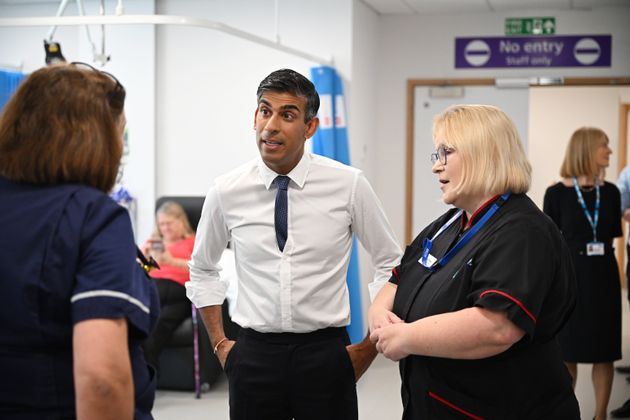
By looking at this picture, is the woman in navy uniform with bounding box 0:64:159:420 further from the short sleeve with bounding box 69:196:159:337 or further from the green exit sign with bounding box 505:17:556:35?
the green exit sign with bounding box 505:17:556:35

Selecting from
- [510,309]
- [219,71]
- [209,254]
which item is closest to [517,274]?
[510,309]

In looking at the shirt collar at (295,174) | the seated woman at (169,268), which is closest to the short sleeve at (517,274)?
the shirt collar at (295,174)

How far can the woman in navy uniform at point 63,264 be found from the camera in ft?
4.07

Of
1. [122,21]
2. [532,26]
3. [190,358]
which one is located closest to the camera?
[122,21]

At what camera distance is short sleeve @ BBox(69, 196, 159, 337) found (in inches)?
48.8

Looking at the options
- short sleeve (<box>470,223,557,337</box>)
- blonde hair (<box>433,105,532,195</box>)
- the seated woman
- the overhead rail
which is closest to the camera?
short sleeve (<box>470,223,557,337</box>)

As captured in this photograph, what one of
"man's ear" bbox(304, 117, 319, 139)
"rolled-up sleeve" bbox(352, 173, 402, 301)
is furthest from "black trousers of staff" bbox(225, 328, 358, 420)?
"man's ear" bbox(304, 117, 319, 139)

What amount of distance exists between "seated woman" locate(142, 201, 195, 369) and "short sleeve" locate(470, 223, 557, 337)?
3.26 metres

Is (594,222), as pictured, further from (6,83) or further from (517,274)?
(6,83)

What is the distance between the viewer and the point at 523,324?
1.59 meters

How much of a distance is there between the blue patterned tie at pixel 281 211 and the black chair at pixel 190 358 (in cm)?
256

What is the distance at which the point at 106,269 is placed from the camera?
126cm

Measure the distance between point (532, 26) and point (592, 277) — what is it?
3014 millimetres

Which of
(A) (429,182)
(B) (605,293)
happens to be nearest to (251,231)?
(B) (605,293)
